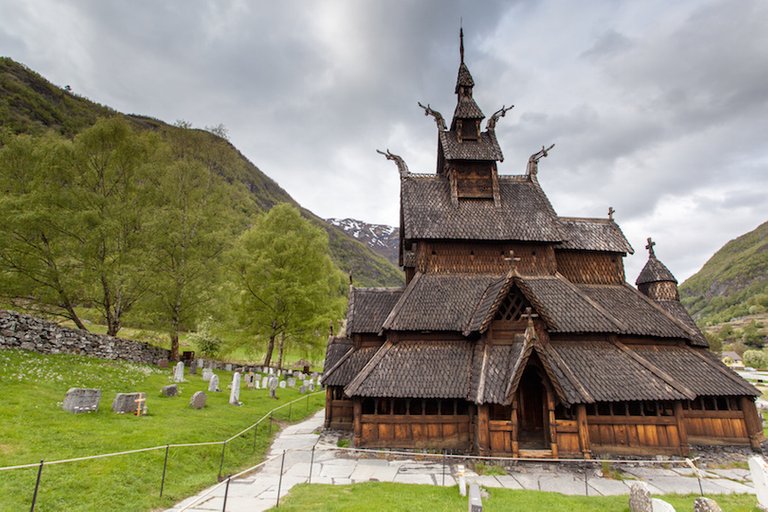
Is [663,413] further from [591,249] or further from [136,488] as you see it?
[136,488]

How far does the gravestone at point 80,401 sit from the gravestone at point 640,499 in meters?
15.0

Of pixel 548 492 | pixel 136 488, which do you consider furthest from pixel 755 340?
pixel 136 488

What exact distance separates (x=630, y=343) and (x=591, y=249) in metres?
4.89

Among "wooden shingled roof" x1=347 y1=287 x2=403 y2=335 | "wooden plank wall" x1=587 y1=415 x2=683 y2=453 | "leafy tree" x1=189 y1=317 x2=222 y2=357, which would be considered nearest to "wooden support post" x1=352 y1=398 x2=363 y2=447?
"wooden shingled roof" x1=347 y1=287 x2=403 y2=335

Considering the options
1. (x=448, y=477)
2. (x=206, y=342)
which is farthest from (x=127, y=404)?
(x=206, y=342)

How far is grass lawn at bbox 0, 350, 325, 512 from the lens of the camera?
7.24 m

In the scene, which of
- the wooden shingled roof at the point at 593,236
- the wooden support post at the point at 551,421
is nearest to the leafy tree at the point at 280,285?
the wooden shingled roof at the point at 593,236

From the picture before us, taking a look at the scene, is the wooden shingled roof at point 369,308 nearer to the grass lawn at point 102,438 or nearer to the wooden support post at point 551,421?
the grass lawn at point 102,438

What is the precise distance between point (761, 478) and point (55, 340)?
2562cm

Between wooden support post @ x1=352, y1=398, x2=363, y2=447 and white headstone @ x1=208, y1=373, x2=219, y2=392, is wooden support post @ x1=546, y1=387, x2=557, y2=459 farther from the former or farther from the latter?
white headstone @ x1=208, y1=373, x2=219, y2=392

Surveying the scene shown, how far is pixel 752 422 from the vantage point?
13.8m

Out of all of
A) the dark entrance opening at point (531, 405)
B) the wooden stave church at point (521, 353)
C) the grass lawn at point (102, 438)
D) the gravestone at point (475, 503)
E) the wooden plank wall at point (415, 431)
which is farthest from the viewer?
the dark entrance opening at point (531, 405)

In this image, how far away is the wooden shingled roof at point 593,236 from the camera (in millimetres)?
17766

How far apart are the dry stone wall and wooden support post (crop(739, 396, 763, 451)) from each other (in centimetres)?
2874
